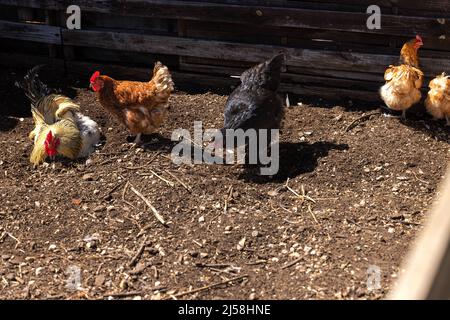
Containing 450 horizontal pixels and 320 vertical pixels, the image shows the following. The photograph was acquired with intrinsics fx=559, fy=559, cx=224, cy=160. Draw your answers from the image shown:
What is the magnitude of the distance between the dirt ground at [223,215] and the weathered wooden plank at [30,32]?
58.3 inches

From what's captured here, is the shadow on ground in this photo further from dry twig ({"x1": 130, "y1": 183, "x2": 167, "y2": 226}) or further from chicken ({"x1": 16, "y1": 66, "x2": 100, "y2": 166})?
chicken ({"x1": 16, "y1": 66, "x2": 100, "y2": 166})

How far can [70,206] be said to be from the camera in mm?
4797

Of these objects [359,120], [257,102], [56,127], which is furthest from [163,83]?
A: [359,120]

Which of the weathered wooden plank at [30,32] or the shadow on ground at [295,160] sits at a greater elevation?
the weathered wooden plank at [30,32]

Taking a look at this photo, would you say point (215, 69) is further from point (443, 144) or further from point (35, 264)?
point (35, 264)

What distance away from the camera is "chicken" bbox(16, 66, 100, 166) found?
5500mm

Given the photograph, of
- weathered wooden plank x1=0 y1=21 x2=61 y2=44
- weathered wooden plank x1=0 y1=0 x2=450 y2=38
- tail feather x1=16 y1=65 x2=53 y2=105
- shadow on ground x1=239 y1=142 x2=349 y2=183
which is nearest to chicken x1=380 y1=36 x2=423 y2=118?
weathered wooden plank x1=0 y1=0 x2=450 y2=38

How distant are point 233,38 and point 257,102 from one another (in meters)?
1.69

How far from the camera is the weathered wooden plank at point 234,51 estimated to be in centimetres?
624

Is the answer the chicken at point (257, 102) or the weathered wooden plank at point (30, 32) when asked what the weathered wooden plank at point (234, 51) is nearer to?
the weathered wooden plank at point (30, 32)

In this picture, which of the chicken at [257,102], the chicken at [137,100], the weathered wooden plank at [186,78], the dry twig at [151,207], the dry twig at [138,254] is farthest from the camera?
the weathered wooden plank at [186,78]

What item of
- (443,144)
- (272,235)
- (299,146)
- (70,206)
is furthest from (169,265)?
(443,144)

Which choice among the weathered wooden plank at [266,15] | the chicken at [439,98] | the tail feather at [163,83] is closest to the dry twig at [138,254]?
the tail feather at [163,83]

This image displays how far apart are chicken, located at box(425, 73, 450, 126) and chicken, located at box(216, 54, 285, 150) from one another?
1604 millimetres
